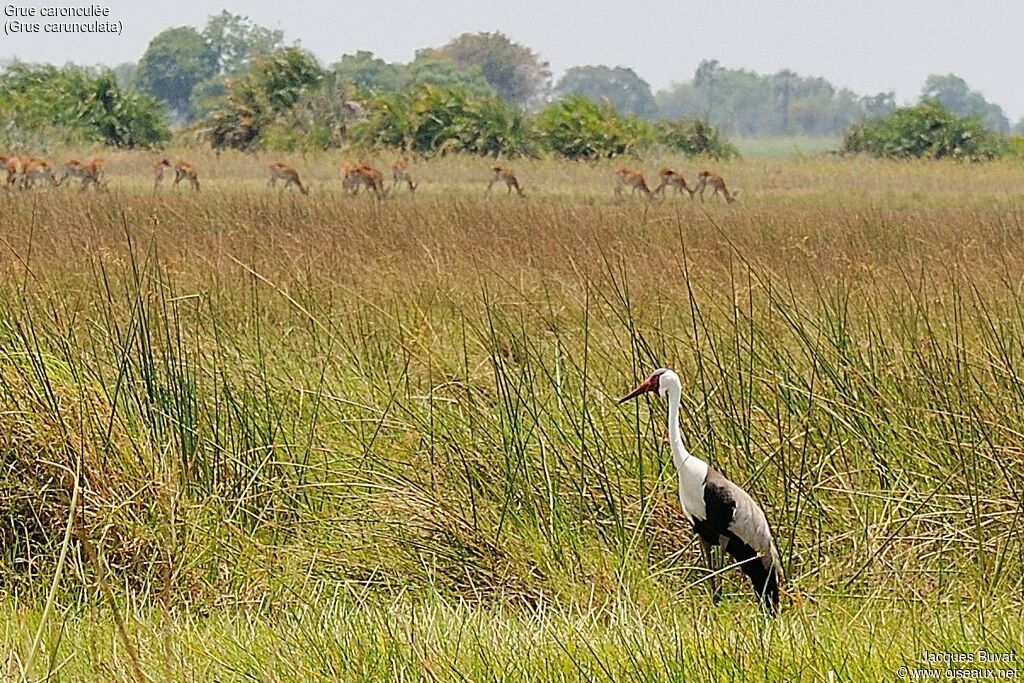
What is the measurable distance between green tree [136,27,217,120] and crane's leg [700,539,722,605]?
242 feet

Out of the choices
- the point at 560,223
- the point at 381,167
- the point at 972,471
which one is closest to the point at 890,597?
the point at 972,471

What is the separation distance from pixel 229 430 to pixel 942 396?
2.19m

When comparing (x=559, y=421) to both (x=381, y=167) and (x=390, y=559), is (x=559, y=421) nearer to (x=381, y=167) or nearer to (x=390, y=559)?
(x=390, y=559)

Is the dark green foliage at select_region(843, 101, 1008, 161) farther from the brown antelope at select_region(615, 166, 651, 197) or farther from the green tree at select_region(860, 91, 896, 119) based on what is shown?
the green tree at select_region(860, 91, 896, 119)

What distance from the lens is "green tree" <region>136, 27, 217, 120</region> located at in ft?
245

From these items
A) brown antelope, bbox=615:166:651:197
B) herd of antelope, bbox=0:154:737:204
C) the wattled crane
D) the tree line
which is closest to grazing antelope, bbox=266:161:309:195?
herd of antelope, bbox=0:154:737:204

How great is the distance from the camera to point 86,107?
27.1 metres

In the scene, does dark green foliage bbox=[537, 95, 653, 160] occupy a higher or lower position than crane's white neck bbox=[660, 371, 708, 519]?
higher

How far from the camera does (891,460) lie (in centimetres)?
432

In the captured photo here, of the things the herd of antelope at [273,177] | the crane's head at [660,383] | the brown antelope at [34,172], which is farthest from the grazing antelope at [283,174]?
the crane's head at [660,383]

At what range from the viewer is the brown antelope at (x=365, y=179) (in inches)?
596

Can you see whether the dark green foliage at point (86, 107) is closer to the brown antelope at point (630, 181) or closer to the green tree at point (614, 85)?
the brown antelope at point (630, 181)

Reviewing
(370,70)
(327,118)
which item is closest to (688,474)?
(327,118)

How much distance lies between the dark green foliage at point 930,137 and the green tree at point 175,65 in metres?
52.4
